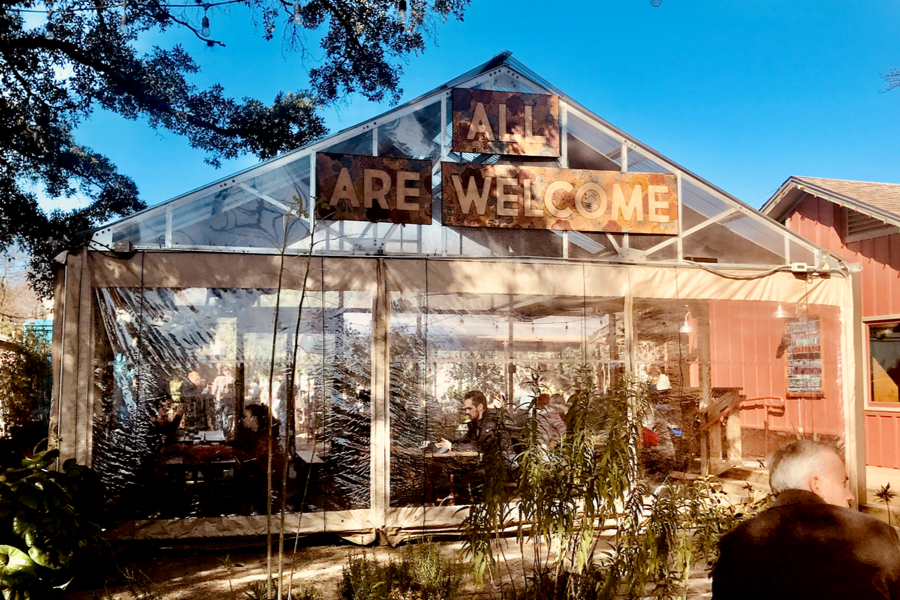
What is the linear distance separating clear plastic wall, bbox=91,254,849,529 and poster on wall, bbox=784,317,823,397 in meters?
0.47

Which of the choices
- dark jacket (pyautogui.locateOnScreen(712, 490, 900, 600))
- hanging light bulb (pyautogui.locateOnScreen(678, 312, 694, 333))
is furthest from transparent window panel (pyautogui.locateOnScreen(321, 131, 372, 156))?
dark jacket (pyautogui.locateOnScreen(712, 490, 900, 600))

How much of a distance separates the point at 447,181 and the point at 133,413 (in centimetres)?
354

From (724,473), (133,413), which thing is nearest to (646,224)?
(724,473)

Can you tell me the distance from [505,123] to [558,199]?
3.09 ft

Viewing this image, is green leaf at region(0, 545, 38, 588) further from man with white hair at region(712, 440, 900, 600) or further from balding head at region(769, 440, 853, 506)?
balding head at region(769, 440, 853, 506)

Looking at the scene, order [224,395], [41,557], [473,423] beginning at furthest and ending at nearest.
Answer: [473,423] → [224,395] → [41,557]

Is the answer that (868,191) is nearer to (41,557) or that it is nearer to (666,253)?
(666,253)

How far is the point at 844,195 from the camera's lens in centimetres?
1134

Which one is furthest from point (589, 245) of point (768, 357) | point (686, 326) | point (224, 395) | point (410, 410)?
point (224, 395)

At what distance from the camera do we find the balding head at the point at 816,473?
94.4 inches

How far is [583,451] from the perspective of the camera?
3822 millimetres

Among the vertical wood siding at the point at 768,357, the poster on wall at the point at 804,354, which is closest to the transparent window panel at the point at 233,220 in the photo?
the vertical wood siding at the point at 768,357

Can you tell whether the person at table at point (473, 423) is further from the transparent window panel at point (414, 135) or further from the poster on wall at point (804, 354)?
the poster on wall at point (804, 354)

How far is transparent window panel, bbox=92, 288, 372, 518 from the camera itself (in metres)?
6.06
